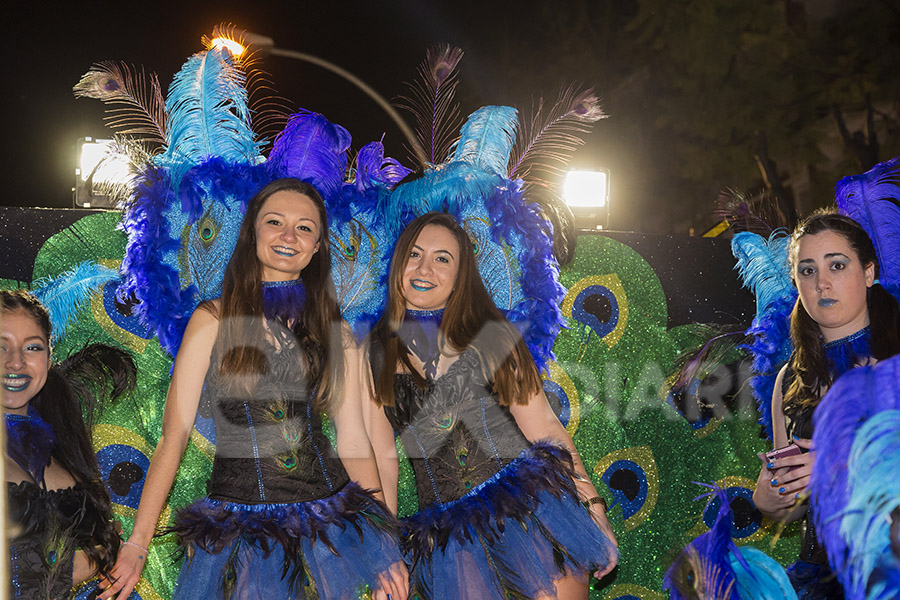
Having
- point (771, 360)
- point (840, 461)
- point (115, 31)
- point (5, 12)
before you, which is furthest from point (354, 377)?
point (115, 31)

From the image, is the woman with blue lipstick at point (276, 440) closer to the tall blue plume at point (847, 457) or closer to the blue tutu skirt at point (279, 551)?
the blue tutu skirt at point (279, 551)

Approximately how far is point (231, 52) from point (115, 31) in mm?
3557

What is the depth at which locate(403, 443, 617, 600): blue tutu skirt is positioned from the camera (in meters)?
2.65

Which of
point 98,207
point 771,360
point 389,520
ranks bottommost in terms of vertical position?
point 389,520

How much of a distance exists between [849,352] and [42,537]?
8.14 ft

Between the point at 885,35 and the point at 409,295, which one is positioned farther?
the point at 885,35

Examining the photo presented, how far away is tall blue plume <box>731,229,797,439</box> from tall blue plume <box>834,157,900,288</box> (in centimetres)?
39

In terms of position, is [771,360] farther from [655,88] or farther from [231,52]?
[655,88]

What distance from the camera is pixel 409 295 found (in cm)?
299

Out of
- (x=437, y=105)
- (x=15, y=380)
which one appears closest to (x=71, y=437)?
(x=15, y=380)

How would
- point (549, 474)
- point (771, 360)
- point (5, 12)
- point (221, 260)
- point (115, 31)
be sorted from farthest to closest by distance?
1. point (115, 31)
2. point (5, 12)
3. point (771, 360)
4. point (221, 260)
5. point (549, 474)

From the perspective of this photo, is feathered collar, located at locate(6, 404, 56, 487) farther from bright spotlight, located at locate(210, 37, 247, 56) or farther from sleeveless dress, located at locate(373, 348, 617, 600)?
bright spotlight, located at locate(210, 37, 247, 56)

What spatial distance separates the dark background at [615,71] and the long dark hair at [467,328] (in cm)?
291

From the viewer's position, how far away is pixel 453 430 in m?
2.90
